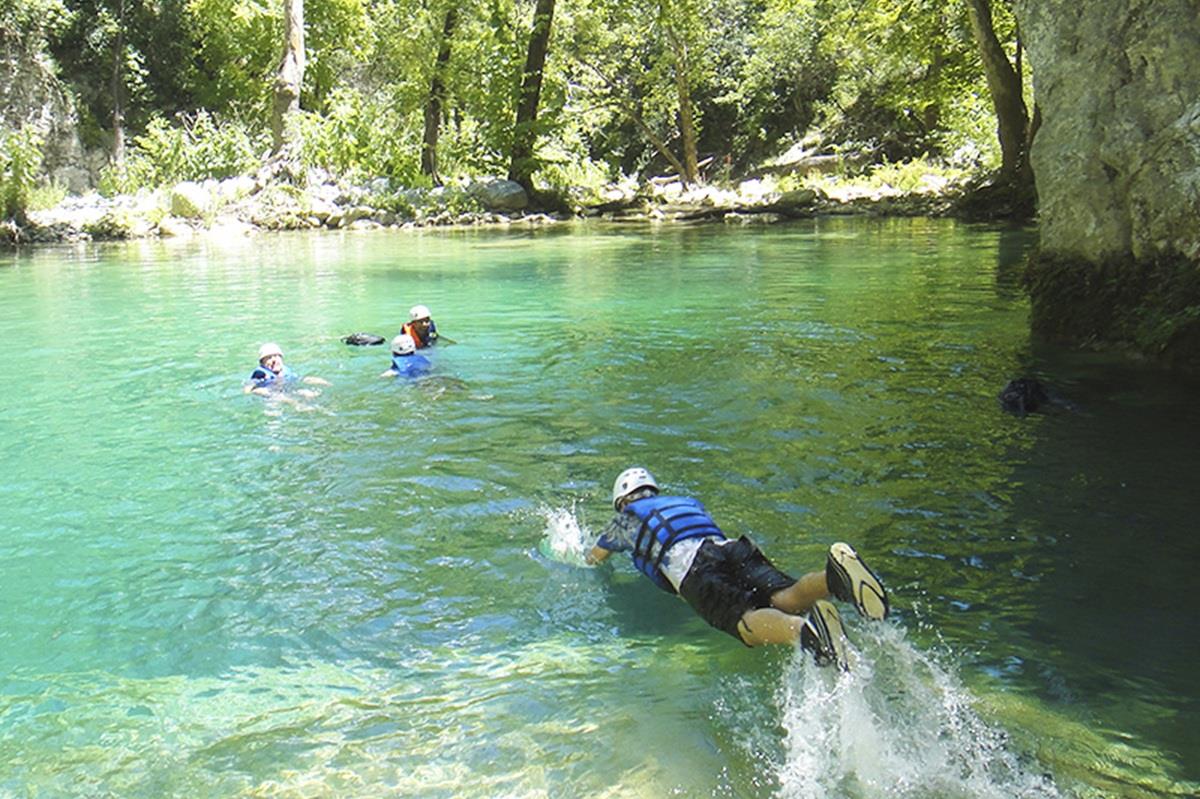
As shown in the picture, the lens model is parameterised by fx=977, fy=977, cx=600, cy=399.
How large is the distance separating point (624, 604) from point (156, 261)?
20.6m

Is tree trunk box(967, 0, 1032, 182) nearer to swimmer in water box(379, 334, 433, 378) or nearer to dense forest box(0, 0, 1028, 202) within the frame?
dense forest box(0, 0, 1028, 202)

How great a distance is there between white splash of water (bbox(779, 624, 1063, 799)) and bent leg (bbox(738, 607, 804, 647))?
4.5 inches

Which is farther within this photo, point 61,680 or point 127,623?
point 127,623

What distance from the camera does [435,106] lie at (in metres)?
36.3

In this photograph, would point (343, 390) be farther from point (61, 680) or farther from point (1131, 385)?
point (1131, 385)

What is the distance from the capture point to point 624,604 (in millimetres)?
5434

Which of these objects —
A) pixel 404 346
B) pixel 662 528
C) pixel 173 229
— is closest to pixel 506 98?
pixel 173 229

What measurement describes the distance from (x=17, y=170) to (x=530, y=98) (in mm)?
16221

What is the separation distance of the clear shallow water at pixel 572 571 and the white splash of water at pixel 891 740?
0.02 m

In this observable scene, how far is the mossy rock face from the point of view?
9492mm

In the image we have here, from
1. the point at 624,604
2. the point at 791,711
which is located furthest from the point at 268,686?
the point at 791,711

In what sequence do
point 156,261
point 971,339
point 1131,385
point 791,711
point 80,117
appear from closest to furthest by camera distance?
point 791,711
point 1131,385
point 971,339
point 156,261
point 80,117

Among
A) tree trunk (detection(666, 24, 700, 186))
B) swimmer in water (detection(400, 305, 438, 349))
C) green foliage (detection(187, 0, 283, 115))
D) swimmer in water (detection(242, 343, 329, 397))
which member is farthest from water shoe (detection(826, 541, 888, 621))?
green foliage (detection(187, 0, 283, 115))

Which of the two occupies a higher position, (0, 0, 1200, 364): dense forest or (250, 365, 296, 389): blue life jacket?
(0, 0, 1200, 364): dense forest
